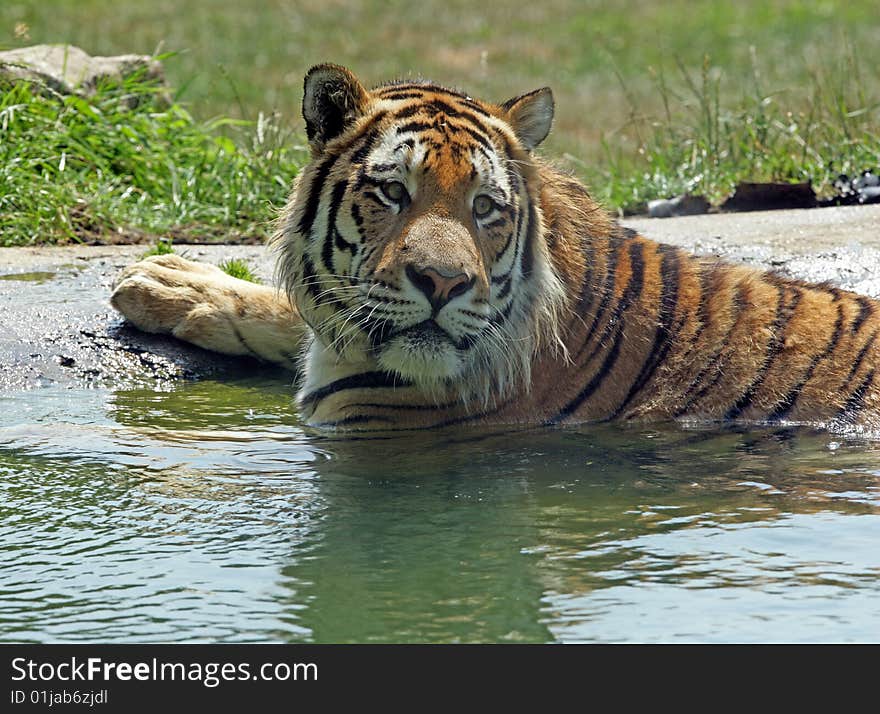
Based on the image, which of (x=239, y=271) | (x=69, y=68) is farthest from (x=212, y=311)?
(x=69, y=68)

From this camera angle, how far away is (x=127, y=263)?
658cm

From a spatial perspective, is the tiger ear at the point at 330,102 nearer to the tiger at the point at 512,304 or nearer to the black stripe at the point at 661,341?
the tiger at the point at 512,304

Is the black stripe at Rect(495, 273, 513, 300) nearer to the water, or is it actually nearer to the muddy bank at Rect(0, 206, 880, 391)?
the water

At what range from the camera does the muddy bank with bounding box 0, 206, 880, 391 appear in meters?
5.59

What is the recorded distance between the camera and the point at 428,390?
475cm

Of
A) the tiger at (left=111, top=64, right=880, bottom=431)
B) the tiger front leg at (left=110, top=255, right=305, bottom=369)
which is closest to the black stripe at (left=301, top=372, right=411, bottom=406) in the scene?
the tiger at (left=111, top=64, right=880, bottom=431)

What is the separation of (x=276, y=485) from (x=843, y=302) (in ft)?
7.39

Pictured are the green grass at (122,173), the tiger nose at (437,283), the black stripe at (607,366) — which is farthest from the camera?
the green grass at (122,173)

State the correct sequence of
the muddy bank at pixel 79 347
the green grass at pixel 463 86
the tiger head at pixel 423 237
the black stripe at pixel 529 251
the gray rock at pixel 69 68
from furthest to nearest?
the gray rock at pixel 69 68, the green grass at pixel 463 86, the muddy bank at pixel 79 347, the black stripe at pixel 529 251, the tiger head at pixel 423 237

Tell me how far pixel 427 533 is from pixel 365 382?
1.20 m

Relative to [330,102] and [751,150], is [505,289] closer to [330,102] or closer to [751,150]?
[330,102]

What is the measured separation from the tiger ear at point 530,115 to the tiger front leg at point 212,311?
4.16 ft

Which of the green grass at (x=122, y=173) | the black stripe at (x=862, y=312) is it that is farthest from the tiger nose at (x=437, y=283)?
the green grass at (x=122, y=173)

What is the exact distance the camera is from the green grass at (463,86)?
7.63 metres
